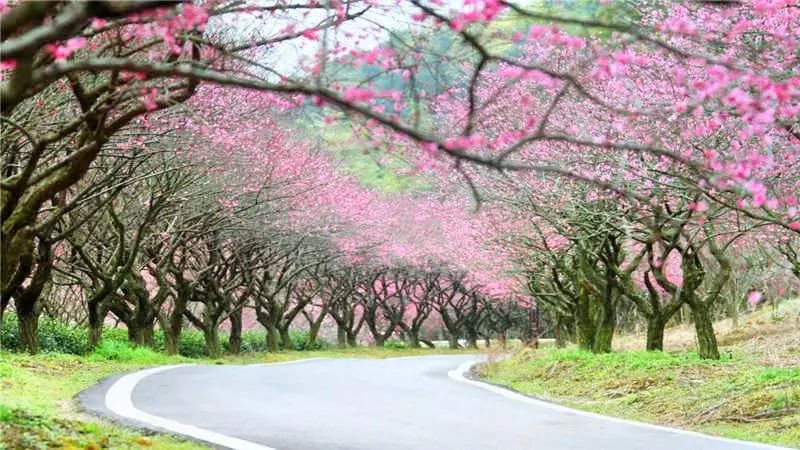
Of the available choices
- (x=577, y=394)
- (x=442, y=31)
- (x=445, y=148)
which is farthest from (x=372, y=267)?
(x=445, y=148)

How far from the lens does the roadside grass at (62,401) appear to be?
9.12 m

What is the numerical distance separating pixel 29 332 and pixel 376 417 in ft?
44.5

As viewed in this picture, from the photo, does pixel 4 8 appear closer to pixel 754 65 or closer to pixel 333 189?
pixel 754 65

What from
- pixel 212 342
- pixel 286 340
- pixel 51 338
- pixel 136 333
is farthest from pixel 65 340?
pixel 286 340

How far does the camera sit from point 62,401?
599 inches

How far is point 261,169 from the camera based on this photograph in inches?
1270

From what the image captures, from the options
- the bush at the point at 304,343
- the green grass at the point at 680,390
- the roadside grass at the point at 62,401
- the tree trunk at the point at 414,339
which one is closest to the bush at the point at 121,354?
the roadside grass at the point at 62,401

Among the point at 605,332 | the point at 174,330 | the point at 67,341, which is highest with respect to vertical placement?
the point at 174,330

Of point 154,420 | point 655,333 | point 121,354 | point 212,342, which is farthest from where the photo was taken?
point 212,342

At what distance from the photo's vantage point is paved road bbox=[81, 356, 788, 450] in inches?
431

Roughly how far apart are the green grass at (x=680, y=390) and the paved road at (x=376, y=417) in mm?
1202

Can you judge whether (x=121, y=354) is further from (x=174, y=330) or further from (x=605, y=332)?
(x=605, y=332)

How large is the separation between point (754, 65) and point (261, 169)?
72.2 ft

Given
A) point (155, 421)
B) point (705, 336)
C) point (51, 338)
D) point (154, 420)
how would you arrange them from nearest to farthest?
point (155, 421), point (154, 420), point (705, 336), point (51, 338)
